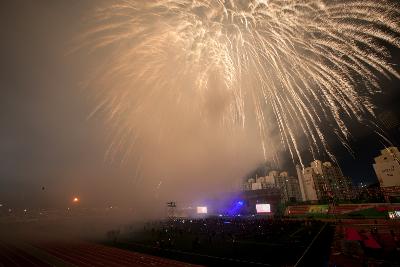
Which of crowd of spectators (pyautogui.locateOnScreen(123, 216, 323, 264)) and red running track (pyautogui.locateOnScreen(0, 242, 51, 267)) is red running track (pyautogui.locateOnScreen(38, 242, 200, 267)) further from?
crowd of spectators (pyautogui.locateOnScreen(123, 216, 323, 264))

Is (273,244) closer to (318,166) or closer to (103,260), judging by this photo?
(103,260)

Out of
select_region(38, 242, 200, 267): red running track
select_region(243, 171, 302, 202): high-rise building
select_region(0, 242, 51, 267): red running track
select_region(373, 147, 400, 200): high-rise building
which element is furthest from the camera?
select_region(243, 171, 302, 202): high-rise building

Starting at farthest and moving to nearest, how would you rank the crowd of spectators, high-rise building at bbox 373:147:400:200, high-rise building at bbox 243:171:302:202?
high-rise building at bbox 243:171:302:202, high-rise building at bbox 373:147:400:200, the crowd of spectators

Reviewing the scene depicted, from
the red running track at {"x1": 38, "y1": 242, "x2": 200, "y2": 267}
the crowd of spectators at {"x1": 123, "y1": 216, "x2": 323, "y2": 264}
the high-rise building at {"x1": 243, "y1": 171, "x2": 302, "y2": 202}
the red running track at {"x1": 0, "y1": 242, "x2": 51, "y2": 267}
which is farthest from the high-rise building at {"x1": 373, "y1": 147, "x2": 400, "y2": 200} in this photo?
the red running track at {"x1": 0, "y1": 242, "x2": 51, "y2": 267}

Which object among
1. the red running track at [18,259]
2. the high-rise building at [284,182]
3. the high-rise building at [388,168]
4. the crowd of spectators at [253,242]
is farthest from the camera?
the high-rise building at [284,182]

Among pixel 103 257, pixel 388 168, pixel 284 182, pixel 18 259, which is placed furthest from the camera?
pixel 284 182

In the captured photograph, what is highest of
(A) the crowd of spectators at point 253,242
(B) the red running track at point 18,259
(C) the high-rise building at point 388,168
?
(C) the high-rise building at point 388,168

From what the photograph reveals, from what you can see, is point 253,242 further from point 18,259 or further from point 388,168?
point 388,168

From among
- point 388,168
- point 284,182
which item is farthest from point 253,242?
point 284,182

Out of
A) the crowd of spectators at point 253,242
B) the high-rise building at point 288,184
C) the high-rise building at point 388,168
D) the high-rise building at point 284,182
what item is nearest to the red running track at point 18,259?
the crowd of spectators at point 253,242

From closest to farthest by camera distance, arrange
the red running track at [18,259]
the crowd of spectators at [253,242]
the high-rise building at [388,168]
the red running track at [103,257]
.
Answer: the red running track at [103,257] < the crowd of spectators at [253,242] < the red running track at [18,259] < the high-rise building at [388,168]

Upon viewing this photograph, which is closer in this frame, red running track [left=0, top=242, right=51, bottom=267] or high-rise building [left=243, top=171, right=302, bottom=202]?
red running track [left=0, top=242, right=51, bottom=267]

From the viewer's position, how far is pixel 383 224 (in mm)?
37469

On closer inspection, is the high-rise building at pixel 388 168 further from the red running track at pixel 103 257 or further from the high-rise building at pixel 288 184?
the red running track at pixel 103 257
